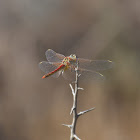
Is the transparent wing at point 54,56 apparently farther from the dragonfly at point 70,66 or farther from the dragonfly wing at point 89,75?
the dragonfly wing at point 89,75

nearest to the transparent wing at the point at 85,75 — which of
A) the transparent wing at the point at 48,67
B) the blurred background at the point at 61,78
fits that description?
the transparent wing at the point at 48,67

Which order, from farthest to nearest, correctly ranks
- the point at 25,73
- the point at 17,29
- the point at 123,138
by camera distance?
the point at 17,29
the point at 25,73
the point at 123,138

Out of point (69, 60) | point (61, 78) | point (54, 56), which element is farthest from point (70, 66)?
point (61, 78)

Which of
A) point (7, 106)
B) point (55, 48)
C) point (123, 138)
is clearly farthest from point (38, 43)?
point (123, 138)

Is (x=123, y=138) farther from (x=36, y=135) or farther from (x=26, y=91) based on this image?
(x=26, y=91)

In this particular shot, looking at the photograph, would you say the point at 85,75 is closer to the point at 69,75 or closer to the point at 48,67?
the point at 69,75
